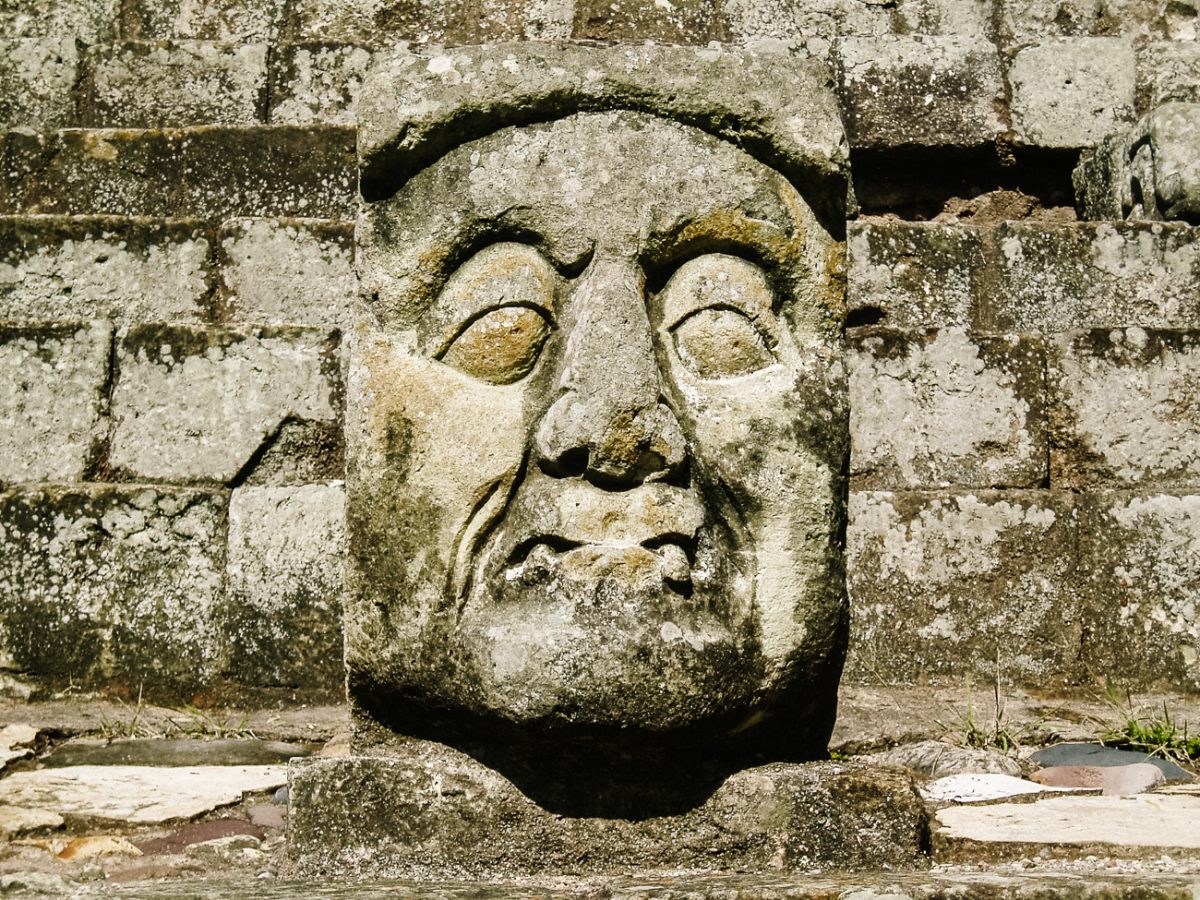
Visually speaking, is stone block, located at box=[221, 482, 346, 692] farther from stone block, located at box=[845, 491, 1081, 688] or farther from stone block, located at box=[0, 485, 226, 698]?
stone block, located at box=[845, 491, 1081, 688]

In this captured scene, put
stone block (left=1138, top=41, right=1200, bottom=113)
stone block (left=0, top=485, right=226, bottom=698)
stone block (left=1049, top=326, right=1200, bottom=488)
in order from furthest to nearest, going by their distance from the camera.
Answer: stone block (left=1138, top=41, right=1200, bottom=113)
stone block (left=1049, top=326, right=1200, bottom=488)
stone block (left=0, top=485, right=226, bottom=698)

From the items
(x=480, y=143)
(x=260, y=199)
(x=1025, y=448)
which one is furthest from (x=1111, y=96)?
(x=480, y=143)

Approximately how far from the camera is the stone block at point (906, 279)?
15.6 ft

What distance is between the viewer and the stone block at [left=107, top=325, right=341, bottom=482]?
4.29 m

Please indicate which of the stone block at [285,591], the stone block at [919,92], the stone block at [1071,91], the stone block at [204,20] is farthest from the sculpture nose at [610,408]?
the stone block at [204,20]

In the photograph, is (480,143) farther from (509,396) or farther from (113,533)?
(113,533)

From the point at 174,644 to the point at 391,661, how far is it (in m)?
1.78

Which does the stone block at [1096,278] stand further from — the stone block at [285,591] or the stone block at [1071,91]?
the stone block at [285,591]

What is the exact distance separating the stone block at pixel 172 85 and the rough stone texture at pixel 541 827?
11.3 ft

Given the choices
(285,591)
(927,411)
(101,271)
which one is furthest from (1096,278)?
(101,271)

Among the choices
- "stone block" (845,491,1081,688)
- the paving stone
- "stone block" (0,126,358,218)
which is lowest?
the paving stone

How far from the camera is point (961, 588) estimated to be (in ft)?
14.0

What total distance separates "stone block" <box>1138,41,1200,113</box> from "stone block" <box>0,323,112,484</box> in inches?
151

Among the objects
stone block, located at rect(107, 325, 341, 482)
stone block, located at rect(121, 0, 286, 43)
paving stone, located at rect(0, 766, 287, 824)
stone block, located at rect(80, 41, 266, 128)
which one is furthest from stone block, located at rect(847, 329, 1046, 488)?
stone block, located at rect(121, 0, 286, 43)
